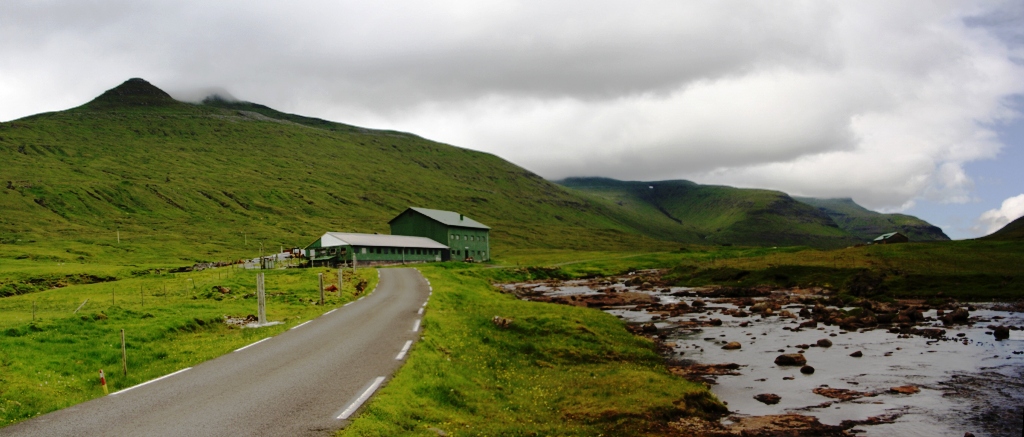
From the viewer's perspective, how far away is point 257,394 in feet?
59.3

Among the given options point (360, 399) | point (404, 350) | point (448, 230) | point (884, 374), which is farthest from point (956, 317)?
point (448, 230)

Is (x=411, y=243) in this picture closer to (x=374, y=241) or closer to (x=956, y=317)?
(x=374, y=241)

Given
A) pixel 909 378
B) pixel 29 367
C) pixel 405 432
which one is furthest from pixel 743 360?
pixel 29 367

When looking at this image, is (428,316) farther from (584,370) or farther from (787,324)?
(787,324)

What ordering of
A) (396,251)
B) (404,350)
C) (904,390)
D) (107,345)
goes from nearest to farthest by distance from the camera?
(404,350) < (107,345) < (904,390) < (396,251)

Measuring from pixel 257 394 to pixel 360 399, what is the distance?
3.29m

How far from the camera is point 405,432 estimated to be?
49.5 feet

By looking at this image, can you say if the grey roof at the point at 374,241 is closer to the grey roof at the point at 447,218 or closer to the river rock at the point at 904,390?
the grey roof at the point at 447,218

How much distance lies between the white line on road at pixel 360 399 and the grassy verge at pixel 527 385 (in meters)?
0.40

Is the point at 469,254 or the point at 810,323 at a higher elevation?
the point at 469,254

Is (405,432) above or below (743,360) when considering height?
above

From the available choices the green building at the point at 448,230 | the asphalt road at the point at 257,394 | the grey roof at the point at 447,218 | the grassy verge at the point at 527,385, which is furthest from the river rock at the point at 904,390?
the grey roof at the point at 447,218

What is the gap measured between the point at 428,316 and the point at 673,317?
27838 mm

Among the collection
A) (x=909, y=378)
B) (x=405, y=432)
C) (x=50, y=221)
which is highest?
(x=50, y=221)
